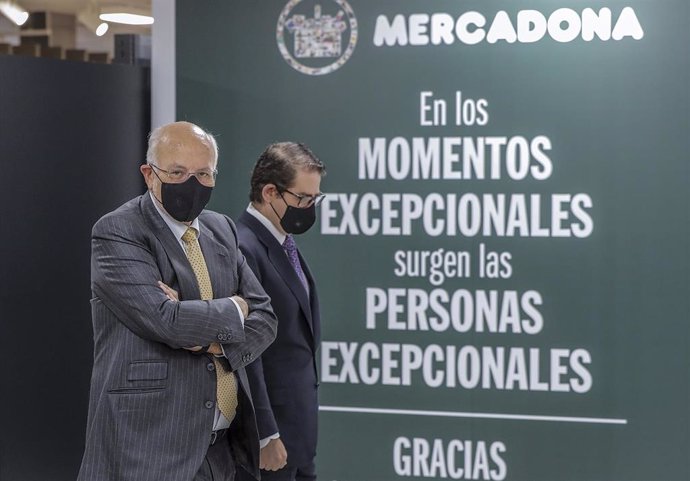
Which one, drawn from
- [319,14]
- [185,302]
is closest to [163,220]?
[185,302]

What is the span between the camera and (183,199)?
232cm

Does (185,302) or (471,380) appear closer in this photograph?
(185,302)

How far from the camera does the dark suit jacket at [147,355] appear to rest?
219 centimetres

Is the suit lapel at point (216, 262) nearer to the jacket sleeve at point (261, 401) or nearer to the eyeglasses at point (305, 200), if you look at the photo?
the jacket sleeve at point (261, 401)

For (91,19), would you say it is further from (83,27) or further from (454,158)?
(454,158)

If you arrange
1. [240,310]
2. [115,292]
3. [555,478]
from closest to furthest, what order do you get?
[115,292]
[240,310]
[555,478]

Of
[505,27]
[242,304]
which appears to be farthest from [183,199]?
[505,27]

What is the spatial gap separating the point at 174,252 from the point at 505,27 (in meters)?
2.22

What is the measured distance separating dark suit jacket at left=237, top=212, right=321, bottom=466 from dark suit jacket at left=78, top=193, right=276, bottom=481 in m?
0.42

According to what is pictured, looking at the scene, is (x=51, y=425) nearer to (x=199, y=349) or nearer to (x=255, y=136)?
(x=255, y=136)

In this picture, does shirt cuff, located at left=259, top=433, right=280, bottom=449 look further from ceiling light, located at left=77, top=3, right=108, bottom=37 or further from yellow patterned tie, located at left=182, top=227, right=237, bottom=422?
ceiling light, located at left=77, top=3, right=108, bottom=37

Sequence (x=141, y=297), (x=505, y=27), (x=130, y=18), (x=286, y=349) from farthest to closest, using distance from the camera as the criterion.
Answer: (x=130, y=18) → (x=505, y=27) → (x=286, y=349) → (x=141, y=297)

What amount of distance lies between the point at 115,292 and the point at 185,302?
16cm

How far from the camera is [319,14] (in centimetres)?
415
